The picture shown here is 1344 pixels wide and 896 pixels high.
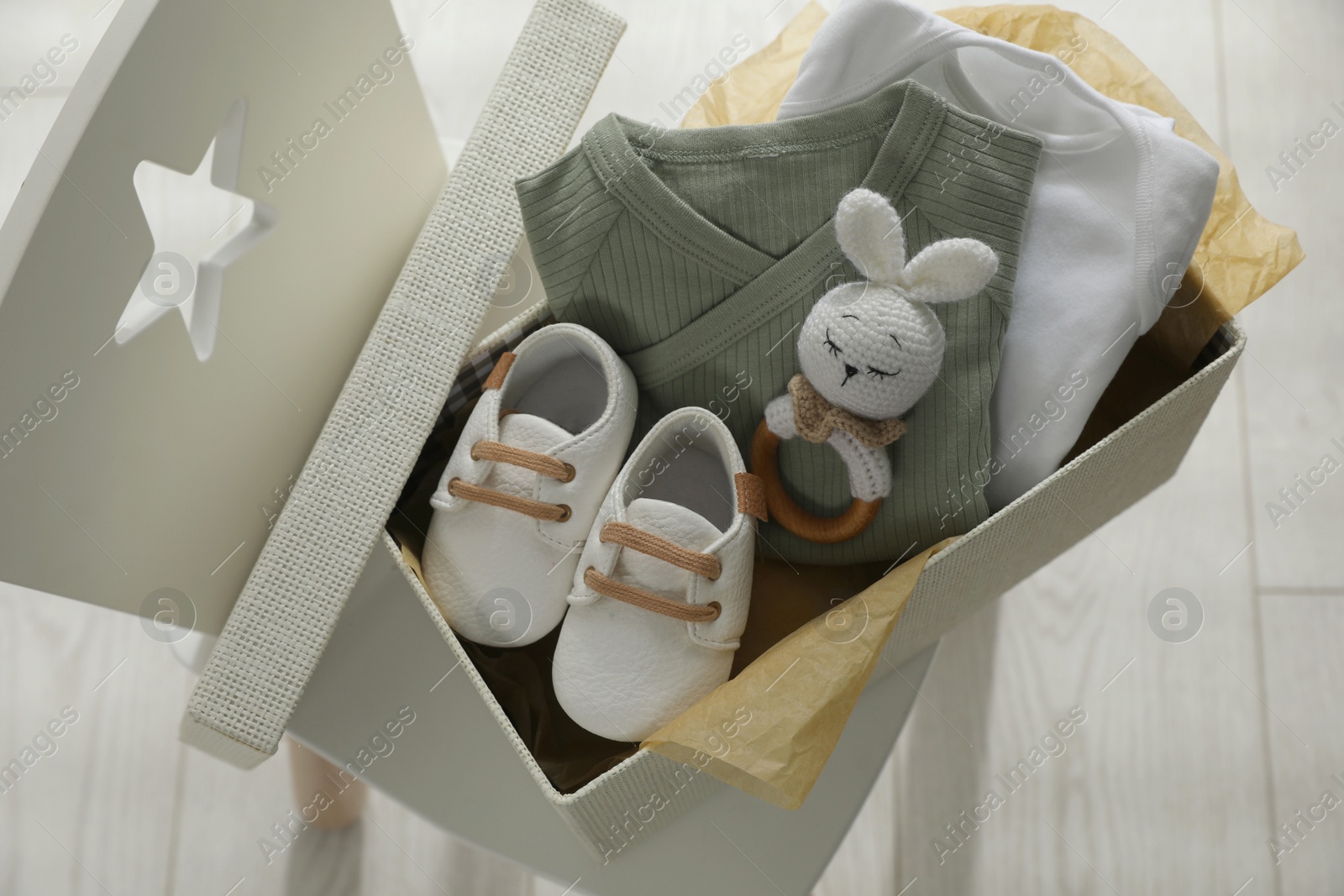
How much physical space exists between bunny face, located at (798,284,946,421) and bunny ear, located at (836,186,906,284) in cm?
1

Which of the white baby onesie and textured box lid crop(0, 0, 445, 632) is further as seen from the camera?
the white baby onesie

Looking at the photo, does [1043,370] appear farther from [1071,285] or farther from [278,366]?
[278,366]

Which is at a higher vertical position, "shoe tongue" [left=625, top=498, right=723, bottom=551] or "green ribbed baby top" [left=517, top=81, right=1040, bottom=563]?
"green ribbed baby top" [left=517, top=81, right=1040, bottom=563]

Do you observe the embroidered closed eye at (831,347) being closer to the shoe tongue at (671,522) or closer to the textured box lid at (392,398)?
the shoe tongue at (671,522)

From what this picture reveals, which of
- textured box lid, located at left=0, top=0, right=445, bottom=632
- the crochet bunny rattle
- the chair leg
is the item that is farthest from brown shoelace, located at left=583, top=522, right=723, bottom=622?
the chair leg

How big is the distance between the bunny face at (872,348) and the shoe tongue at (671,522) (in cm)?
12

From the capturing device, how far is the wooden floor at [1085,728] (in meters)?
1.02

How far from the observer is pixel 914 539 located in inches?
25.4

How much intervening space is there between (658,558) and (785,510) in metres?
0.12

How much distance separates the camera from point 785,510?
0.68 m

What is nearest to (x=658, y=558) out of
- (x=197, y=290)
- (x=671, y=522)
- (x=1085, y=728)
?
(x=671, y=522)

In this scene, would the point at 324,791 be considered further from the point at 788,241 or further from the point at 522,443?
the point at 788,241

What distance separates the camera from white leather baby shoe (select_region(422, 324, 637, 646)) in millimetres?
632

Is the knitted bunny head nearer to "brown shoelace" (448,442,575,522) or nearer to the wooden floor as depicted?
"brown shoelace" (448,442,575,522)
